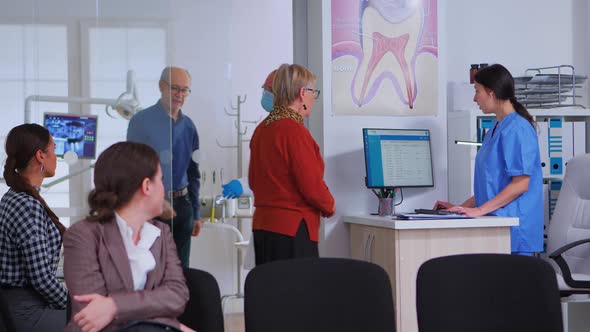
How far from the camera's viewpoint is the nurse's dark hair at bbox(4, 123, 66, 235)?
2.94 meters

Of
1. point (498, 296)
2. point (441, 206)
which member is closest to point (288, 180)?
point (441, 206)

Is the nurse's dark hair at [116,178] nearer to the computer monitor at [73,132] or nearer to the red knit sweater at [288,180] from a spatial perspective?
the computer monitor at [73,132]

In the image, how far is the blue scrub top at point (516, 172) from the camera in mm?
4059

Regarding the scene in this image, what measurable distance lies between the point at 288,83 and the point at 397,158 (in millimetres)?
1236

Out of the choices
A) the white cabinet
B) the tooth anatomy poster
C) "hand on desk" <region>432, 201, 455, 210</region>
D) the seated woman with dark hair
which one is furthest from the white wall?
the seated woman with dark hair

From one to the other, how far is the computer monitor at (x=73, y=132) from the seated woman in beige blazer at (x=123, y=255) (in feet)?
2.02

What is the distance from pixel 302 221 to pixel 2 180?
47.4 inches

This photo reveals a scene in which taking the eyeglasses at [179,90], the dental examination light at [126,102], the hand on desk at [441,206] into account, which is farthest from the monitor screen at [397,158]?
the dental examination light at [126,102]

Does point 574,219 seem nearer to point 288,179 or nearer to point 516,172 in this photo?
point 516,172

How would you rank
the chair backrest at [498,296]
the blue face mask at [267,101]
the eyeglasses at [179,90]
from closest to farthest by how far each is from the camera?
the chair backrest at [498,296] < the eyeglasses at [179,90] < the blue face mask at [267,101]

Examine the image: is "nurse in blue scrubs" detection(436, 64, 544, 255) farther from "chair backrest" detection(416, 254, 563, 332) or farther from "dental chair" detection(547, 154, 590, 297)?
"chair backrest" detection(416, 254, 563, 332)

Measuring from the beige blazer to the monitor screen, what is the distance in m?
2.44

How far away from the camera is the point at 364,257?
4.56 m

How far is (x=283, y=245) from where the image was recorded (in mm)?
3590
